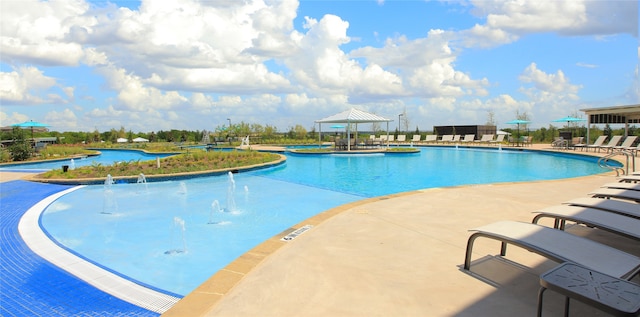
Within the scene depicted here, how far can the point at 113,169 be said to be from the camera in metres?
11.0

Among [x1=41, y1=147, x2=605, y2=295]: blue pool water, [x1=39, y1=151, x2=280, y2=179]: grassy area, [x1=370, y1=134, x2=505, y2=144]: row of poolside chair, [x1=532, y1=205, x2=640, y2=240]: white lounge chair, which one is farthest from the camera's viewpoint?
[x1=370, y1=134, x2=505, y2=144]: row of poolside chair

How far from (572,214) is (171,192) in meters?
8.06

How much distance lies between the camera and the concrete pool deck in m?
2.22

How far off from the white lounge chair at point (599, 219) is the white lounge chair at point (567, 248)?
1.26 feet

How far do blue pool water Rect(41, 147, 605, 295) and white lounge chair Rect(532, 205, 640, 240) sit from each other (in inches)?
136

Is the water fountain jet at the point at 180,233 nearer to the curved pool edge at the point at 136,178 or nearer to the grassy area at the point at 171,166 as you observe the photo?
the curved pool edge at the point at 136,178

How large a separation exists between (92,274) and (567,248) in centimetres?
420

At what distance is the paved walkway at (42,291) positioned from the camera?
2949mm

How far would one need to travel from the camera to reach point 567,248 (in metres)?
2.18

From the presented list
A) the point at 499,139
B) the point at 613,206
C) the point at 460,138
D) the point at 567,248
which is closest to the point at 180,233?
the point at 567,248

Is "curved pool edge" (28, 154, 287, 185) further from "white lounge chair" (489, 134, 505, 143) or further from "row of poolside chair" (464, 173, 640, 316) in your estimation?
"white lounge chair" (489, 134, 505, 143)

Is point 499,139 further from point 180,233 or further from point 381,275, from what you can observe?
point 381,275

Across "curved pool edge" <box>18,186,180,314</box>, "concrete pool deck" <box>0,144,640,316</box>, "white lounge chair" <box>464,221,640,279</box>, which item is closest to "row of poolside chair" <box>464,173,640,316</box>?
"white lounge chair" <box>464,221,640,279</box>

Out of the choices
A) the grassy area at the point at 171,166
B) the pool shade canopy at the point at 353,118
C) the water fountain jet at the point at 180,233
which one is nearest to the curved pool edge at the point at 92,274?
the water fountain jet at the point at 180,233
